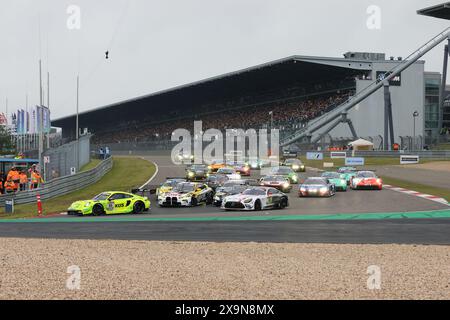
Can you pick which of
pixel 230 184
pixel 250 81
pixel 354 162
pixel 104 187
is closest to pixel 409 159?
pixel 354 162

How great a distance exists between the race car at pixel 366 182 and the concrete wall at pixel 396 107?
3737 cm

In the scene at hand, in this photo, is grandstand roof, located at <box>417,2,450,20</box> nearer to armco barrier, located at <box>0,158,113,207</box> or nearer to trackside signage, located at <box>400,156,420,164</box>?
trackside signage, located at <box>400,156,420,164</box>

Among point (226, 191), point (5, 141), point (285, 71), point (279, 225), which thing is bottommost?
point (279, 225)

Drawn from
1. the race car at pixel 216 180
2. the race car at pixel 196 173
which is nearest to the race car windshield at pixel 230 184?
the race car at pixel 216 180

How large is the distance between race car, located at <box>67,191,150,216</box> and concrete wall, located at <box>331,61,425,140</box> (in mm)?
48881

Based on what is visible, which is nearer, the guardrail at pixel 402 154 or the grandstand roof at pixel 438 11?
the guardrail at pixel 402 154

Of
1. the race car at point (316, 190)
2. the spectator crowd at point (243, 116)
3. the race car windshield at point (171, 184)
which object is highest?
the spectator crowd at point (243, 116)

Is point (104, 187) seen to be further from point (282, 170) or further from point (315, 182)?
point (315, 182)

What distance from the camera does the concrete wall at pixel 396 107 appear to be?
235 ft

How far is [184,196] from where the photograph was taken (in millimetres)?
26312

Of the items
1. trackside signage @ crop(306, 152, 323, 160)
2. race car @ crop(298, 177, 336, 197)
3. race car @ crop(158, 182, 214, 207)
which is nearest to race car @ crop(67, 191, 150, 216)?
race car @ crop(158, 182, 214, 207)

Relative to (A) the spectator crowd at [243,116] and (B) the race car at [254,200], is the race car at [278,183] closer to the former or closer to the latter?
(B) the race car at [254,200]

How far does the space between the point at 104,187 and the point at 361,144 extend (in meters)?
32.9
